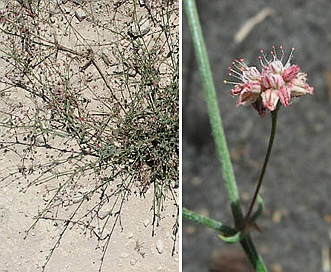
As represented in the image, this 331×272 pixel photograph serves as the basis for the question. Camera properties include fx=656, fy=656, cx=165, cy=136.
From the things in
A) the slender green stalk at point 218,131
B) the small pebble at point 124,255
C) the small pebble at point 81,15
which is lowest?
the small pebble at point 124,255

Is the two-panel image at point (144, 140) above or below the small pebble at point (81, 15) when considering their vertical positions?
below

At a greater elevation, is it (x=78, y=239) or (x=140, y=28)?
(x=140, y=28)

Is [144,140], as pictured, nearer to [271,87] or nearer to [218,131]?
[218,131]

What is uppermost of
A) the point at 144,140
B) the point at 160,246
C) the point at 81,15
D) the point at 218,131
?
the point at 81,15

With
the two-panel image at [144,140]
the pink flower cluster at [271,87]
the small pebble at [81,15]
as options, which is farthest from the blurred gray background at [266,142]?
the pink flower cluster at [271,87]

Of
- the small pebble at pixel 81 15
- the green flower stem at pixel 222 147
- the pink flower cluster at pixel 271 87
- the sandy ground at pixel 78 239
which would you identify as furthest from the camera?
the small pebble at pixel 81 15

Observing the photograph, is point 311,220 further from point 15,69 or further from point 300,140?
point 15,69

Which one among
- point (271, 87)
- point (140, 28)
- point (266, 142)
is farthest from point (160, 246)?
point (271, 87)

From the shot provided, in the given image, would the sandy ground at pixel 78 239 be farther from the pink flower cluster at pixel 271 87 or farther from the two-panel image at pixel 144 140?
the pink flower cluster at pixel 271 87

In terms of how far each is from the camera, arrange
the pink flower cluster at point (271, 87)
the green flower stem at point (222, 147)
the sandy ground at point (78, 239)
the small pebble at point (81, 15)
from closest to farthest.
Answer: the pink flower cluster at point (271, 87)
the green flower stem at point (222, 147)
the sandy ground at point (78, 239)
the small pebble at point (81, 15)
